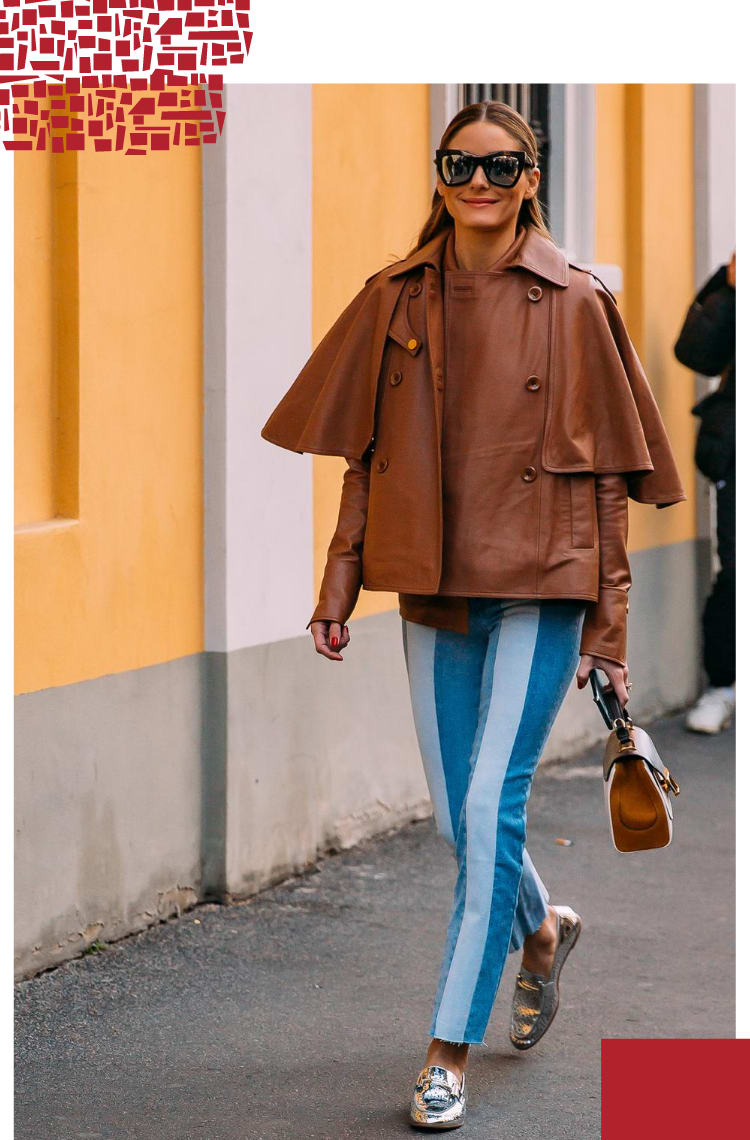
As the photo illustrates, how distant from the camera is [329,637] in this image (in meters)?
4.07

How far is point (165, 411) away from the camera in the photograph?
5.32m

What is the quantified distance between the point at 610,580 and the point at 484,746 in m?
0.46

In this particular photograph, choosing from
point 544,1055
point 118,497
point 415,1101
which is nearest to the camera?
point 415,1101

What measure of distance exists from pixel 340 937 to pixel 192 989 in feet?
2.10

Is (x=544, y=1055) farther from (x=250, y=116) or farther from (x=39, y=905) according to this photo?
(x=250, y=116)

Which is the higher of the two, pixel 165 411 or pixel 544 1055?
pixel 165 411

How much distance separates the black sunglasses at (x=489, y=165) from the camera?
12.8 feet

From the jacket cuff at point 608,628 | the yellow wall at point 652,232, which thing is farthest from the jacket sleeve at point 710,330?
the jacket cuff at point 608,628

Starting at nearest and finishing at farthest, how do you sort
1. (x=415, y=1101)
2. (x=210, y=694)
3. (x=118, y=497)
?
(x=415, y=1101)
(x=118, y=497)
(x=210, y=694)

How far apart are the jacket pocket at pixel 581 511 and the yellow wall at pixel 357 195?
2237mm

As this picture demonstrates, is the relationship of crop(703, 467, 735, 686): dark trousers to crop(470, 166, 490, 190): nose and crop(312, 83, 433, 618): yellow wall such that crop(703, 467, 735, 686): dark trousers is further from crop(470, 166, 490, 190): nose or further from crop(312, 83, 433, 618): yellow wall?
crop(470, 166, 490, 190): nose

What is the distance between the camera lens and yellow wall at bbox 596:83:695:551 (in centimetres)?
875

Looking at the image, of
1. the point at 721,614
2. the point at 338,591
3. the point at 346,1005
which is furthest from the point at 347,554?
the point at 721,614

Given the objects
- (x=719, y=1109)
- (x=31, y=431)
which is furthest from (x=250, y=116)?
(x=719, y=1109)
